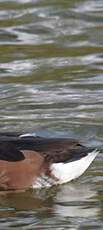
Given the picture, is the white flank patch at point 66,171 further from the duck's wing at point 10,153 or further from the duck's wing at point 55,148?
the duck's wing at point 10,153

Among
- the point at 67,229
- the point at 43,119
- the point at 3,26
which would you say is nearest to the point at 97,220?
the point at 67,229

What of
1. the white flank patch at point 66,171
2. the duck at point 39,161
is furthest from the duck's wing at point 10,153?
the white flank patch at point 66,171

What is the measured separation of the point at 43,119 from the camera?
11648 millimetres

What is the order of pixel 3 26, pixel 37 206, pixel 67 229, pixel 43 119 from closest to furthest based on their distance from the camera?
1. pixel 67 229
2. pixel 37 206
3. pixel 43 119
4. pixel 3 26

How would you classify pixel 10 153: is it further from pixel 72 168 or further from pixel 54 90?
pixel 54 90

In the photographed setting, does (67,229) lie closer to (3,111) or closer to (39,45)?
(3,111)

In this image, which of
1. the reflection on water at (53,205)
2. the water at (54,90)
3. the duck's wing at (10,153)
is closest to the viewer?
the reflection on water at (53,205)

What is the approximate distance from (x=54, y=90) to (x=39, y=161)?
2863 millimetres

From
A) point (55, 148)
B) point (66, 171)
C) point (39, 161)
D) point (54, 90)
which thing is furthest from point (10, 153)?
point (54, 90)

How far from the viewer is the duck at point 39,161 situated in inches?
392

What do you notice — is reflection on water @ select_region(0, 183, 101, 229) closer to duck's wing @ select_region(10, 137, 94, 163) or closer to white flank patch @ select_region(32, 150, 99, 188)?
white flank patch @ select_region(32, 150, 99, 188)

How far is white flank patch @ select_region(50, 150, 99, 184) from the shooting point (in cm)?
996

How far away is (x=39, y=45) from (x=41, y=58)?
0.55 metres

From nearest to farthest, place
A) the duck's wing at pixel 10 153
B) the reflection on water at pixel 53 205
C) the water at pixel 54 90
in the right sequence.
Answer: the reflection on water at pixel 53 205
the water at pixel 54 90
the duck's wing at pixel 10 153
